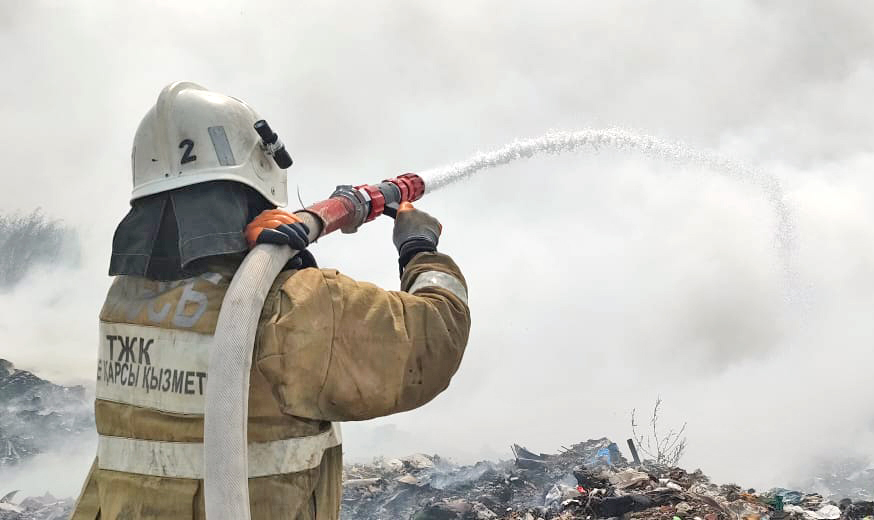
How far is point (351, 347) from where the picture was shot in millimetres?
2033

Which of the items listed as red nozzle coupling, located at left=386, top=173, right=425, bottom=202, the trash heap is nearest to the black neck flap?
red nozzle coupling, located at left=386, top=173, right=425, bottom=202

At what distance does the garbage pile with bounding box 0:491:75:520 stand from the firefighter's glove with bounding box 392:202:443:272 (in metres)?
9.98

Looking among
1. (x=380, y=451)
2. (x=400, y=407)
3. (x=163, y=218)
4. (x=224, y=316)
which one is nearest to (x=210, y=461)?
(x=224, y=316)

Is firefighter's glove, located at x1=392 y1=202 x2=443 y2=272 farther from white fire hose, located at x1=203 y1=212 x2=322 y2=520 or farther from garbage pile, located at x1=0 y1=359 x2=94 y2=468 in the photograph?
garbage pile, located at x1=0 y1=359 x2=94 y2=468

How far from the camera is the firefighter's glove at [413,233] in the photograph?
101 inches

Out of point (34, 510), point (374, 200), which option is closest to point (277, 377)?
point (374, 200)

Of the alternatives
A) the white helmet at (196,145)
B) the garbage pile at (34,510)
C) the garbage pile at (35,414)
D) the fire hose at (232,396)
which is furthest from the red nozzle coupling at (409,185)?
the garbage pile at (35,414)

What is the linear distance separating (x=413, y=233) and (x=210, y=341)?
859 mm

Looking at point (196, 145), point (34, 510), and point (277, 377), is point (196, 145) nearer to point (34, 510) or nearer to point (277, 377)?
point (277, 377)

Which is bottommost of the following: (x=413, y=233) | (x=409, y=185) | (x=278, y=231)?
(x=278, y=231)

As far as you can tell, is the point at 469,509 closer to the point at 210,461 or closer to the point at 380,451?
the point at 210,461

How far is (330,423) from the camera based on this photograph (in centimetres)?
229

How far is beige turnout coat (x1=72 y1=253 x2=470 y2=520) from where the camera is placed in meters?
2.01

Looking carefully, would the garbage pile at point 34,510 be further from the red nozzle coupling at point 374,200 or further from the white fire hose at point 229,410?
the white fire hose at point 229,410
